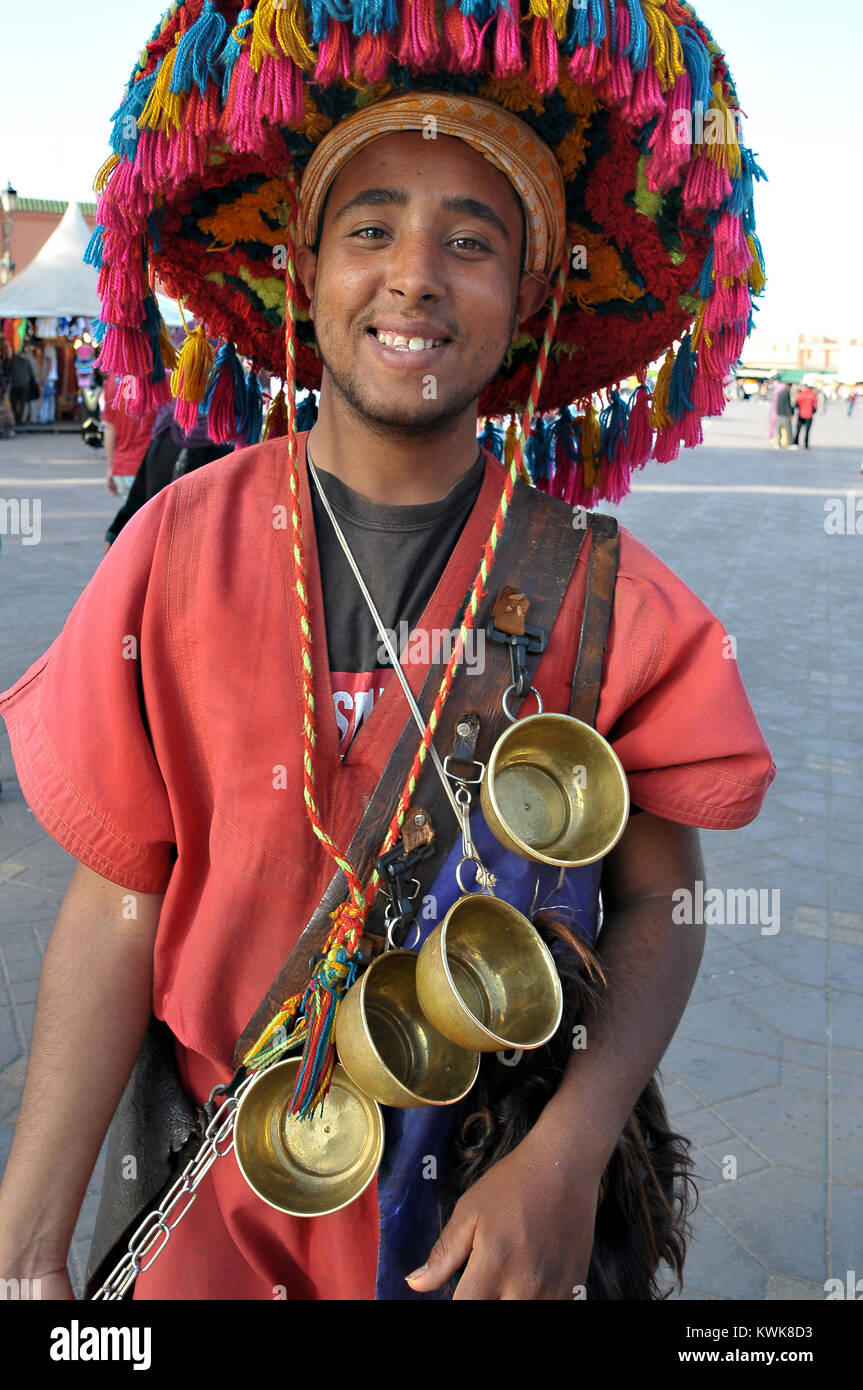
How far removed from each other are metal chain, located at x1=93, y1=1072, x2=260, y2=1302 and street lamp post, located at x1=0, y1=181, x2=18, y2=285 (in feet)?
87.2

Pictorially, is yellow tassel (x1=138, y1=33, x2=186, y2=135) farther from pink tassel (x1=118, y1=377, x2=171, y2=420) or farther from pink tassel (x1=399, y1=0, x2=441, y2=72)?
pink tassel (x1=118, y1=377, x2=171, y2=420)

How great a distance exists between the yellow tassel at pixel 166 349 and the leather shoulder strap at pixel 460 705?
0.71 metres

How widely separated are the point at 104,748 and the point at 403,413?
62 centimetres

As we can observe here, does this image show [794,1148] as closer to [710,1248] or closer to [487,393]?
[710,1248]

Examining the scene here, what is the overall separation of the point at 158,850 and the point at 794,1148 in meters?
2.51

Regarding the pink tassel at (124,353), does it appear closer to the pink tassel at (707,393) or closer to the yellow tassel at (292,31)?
the yellow tassel at (292,31)

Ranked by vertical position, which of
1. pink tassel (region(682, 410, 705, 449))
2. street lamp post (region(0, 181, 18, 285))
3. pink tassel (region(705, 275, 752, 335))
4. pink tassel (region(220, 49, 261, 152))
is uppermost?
street lamp post (region(0, 181, 18, 285))

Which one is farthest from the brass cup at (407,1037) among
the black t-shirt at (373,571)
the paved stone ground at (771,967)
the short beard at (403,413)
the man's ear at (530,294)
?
the paved stone ground at (771,967)

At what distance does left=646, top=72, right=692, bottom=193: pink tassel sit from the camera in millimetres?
1520

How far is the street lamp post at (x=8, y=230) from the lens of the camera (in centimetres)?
2473

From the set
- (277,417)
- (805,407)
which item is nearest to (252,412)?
(277,417)

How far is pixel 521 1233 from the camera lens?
134 cm

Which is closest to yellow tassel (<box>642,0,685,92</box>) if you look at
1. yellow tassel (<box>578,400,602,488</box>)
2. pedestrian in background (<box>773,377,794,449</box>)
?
yellow tassel (<box>578,400,602,488</box>)
